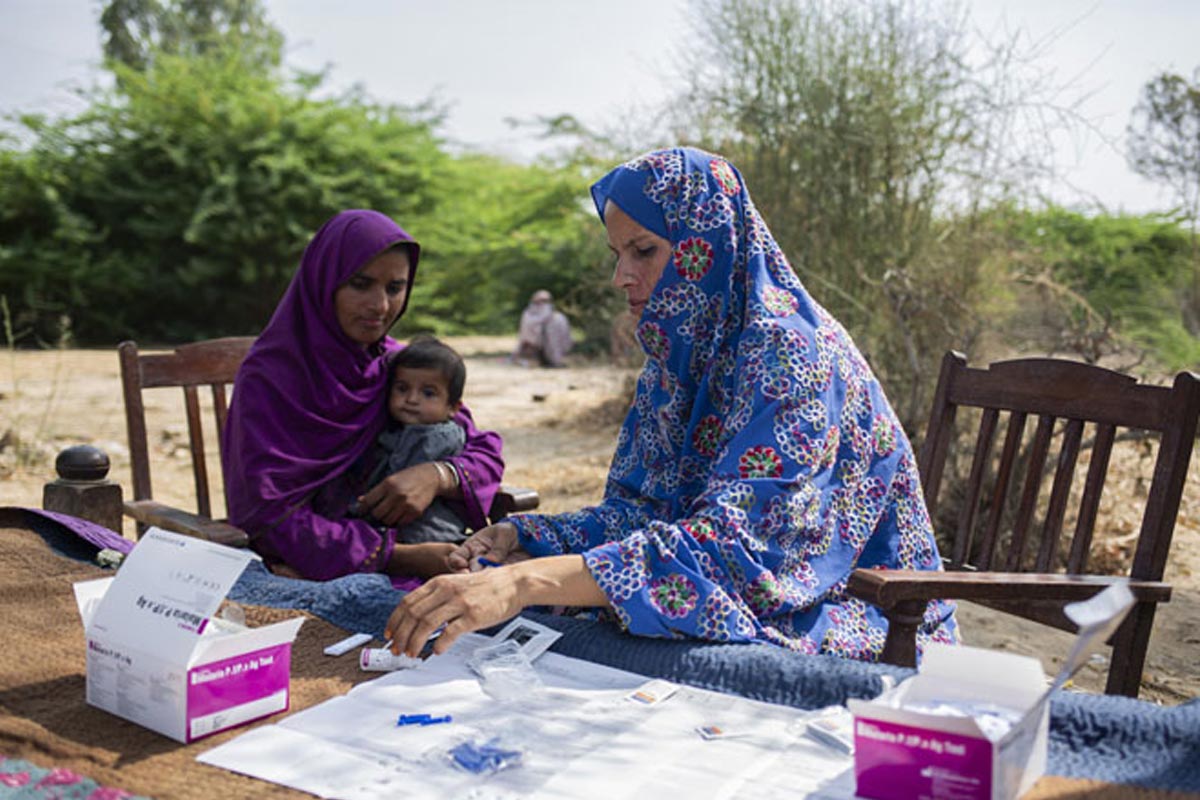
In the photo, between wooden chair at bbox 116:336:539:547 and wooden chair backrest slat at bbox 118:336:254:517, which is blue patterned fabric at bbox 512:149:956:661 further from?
wooden chair backrest slat at bbox 118:336:254:517

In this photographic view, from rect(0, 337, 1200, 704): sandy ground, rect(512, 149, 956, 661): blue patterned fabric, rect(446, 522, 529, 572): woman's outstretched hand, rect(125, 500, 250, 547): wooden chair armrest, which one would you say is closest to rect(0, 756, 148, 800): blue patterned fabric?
rect(512, 149, 956, 661): blue patterned fabric

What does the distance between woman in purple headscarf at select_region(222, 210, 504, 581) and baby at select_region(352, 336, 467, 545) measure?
48 mm

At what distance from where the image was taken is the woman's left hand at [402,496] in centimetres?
286

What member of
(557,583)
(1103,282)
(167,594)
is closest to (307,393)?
(557,583)

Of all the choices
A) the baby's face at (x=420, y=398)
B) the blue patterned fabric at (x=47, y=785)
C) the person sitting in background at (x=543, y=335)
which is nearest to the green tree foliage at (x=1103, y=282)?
the baby's face at (x=420, y=398)

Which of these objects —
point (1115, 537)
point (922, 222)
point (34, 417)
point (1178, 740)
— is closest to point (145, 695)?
point (1178, 740)

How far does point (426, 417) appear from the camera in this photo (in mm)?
3145

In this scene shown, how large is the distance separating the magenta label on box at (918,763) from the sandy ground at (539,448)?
2.93 m

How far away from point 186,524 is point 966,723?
6.57 feet

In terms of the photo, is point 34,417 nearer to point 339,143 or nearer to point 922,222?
point 922,222

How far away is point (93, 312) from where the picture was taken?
15.5m

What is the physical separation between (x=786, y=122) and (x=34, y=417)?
6.13m

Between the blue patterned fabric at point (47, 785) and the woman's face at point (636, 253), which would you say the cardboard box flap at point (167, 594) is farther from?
the woman's face at point (636, 253)

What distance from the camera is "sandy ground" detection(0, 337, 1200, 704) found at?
4340 millimetres
